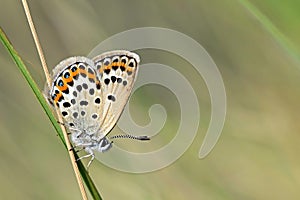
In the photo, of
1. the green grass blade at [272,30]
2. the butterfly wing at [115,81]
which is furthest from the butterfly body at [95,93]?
the green grass blade at [272,30]

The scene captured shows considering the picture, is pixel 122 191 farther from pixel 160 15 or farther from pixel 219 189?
pixel 160 15

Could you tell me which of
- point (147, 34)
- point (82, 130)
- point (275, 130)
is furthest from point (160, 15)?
point (82, 130)

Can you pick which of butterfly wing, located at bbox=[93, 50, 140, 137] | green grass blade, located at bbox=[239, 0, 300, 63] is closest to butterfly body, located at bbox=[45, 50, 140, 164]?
butterfly wing, located at bbox=[93, 50, 140, 137]

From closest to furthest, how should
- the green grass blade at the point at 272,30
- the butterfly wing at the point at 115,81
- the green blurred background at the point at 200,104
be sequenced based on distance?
the green grass blade at the point at 272,30 → the butterfly wing at the point at 115,81 → the green blurred background at the point at 200,104

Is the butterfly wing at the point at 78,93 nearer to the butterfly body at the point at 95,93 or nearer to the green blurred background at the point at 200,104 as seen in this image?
the butterfly body at the point at 95,93

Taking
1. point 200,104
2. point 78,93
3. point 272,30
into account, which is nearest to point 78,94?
point 78,93
